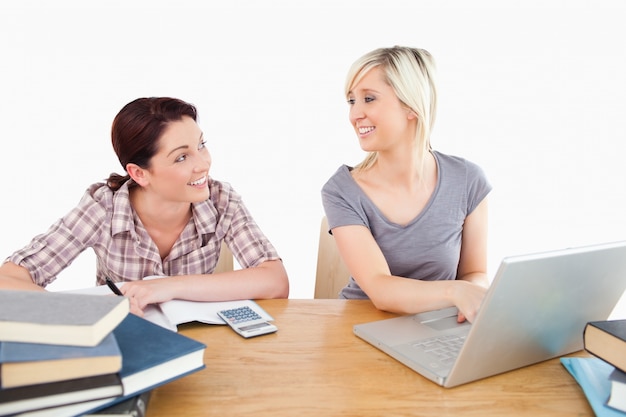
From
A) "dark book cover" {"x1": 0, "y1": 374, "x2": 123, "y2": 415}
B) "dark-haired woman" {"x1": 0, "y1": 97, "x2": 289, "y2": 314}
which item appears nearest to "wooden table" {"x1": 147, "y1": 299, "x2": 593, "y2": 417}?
"dark book cover" {"x1": 0, "y1": 374, "x2": 123, "y2": 415}

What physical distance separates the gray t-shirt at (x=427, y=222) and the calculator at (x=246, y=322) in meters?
0.48

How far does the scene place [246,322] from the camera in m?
1.28

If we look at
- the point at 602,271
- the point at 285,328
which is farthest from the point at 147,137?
the point at 602,271

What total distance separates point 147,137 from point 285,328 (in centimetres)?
73

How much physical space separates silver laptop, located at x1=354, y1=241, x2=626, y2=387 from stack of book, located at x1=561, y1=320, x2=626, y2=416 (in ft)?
0.21

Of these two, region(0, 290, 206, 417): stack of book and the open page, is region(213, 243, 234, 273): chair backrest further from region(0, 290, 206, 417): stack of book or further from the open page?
region(0, 290, 206, 417): stack of book

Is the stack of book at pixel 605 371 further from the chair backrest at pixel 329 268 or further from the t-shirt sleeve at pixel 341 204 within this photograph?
the chair backrest at pixel 329 268

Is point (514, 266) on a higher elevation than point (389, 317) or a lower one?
higher

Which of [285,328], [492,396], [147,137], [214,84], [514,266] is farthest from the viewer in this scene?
[214,84]

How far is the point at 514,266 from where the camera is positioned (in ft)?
2.85

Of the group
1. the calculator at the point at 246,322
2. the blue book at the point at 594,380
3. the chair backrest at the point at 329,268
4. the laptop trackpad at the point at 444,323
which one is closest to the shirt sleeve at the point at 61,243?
the calculator at the point at 246,322

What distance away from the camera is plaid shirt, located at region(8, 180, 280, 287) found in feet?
5.39

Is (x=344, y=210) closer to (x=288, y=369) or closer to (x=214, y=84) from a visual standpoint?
(x=288, y=369)

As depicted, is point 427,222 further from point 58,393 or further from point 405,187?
point 58,393
